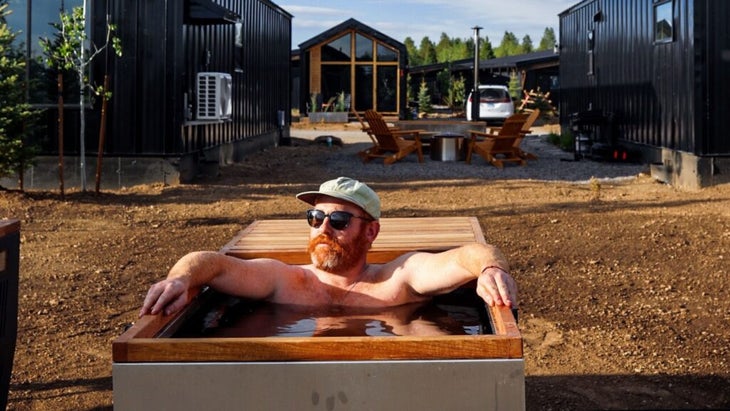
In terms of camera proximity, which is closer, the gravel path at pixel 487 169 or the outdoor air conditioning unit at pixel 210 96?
the outdoor air conditioning unit at pixel 210 96

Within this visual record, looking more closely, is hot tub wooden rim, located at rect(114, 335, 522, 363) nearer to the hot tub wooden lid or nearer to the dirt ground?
the hot tub wooden lid

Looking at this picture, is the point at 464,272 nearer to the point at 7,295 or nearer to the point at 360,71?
the point at 7,295

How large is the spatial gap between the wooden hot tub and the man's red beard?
107cm

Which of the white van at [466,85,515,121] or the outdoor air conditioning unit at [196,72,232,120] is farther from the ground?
the white van at [466,85,515,121]

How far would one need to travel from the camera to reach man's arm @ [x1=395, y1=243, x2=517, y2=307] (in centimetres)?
334

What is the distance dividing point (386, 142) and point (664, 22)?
5.80 meters

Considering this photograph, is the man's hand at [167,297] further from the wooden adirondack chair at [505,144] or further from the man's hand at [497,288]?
the wooden adirondack chair at [505,144]

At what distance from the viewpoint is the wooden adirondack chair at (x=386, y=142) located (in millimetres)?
18234

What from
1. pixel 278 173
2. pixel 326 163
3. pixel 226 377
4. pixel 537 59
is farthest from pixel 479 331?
pixel 537 59

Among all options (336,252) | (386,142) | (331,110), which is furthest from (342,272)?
(331,110)

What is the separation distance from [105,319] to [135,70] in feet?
24.7

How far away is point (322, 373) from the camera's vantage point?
9.21 feet

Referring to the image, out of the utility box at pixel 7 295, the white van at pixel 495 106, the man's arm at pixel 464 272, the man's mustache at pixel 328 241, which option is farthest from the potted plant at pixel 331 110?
the man's mustache at pixel 328 241

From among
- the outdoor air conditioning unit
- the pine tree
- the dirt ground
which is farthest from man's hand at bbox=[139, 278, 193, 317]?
the outdoor air conditioning unit
